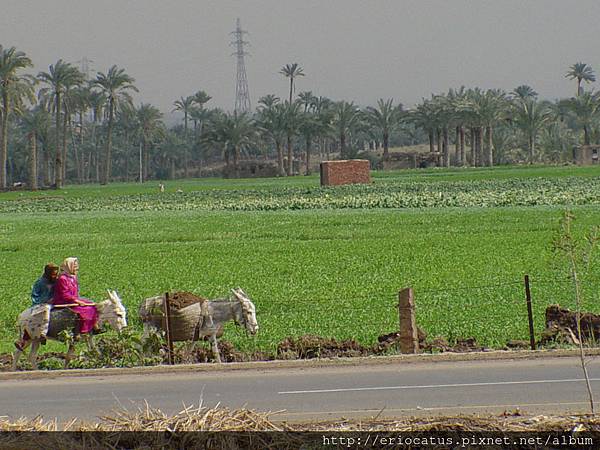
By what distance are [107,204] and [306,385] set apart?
65.7 metres

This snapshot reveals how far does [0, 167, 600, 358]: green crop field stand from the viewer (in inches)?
766

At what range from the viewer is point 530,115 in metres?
112

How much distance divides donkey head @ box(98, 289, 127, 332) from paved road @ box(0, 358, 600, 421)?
3.75ft

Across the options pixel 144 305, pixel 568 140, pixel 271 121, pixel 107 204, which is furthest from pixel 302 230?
pixel 568 140

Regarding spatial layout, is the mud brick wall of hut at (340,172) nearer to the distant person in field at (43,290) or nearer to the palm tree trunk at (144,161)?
the palm tree trunk at (144,161)

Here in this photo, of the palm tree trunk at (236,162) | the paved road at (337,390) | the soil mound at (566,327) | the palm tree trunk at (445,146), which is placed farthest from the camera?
the palm tree trunk at (236,162)

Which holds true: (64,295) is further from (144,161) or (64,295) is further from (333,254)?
(144,161)

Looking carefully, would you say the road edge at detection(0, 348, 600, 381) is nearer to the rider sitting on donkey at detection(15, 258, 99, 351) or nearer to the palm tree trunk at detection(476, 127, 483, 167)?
the rider sitting on donkey at detection(15, 258, 99, 351)

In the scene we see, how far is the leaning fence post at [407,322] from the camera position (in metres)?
14.2

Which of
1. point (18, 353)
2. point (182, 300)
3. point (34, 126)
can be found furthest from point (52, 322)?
point (34, 126)

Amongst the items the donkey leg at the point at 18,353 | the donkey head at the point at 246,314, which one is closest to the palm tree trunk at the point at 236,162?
the donkey head at the point at 246,314

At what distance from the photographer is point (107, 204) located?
76.5 metres

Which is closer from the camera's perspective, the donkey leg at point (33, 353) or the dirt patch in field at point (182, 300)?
the donkey leg at point (33, 353)

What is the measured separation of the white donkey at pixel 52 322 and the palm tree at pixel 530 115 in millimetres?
102189
